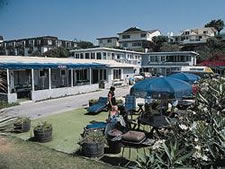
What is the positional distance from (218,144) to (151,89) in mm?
6363

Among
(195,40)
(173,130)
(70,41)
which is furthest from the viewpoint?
(70,41)

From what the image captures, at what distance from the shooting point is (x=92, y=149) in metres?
7.67

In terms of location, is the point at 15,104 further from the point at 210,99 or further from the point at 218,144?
the point at 218,144

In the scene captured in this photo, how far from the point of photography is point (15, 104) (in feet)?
61.9

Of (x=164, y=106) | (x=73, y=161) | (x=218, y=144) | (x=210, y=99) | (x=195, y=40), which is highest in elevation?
(x=195, y=40)

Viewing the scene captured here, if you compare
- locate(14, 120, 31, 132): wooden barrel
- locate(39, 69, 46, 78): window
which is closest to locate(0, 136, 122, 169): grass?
locate(14, 120, 31, 132): wooden barrel

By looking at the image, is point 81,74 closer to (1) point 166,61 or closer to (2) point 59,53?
(1) point 166,61

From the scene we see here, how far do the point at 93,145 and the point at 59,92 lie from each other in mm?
16409

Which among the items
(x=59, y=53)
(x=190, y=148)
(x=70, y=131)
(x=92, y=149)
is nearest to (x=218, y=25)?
(x=59, y=53)

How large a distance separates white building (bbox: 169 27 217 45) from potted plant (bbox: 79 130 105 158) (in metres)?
75.1

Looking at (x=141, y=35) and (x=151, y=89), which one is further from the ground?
(x=141, y=35)

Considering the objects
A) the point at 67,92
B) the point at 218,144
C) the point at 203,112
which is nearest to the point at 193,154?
the point at 218,144

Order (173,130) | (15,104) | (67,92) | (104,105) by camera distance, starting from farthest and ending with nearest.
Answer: (67,92) < (15,104) < (104,105) < (173,130)

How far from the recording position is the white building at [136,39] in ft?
277
